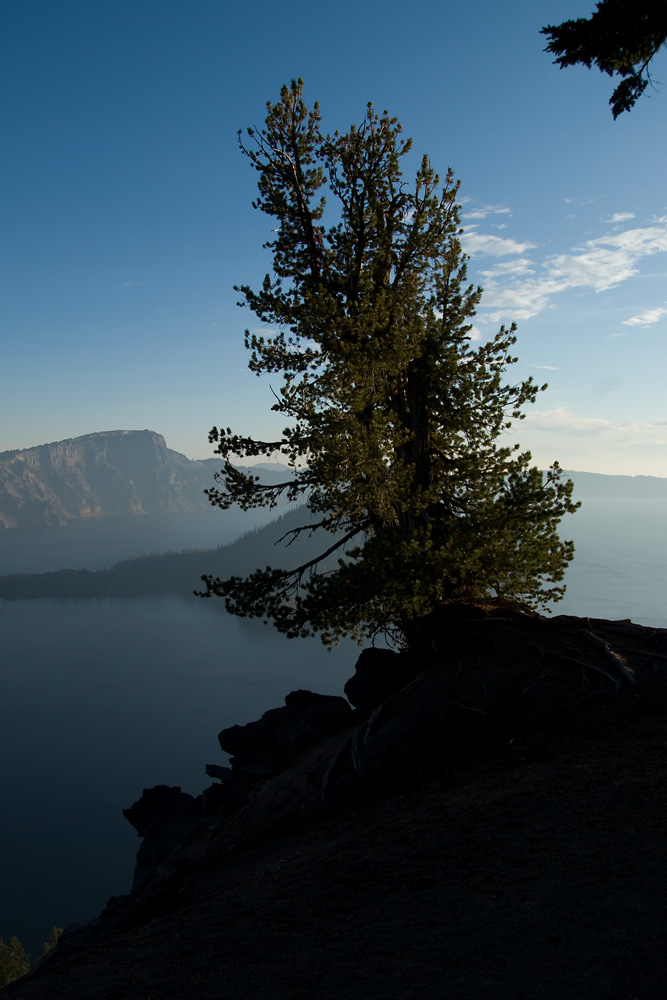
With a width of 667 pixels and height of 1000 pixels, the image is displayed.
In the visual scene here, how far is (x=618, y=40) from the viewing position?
25.9 feet

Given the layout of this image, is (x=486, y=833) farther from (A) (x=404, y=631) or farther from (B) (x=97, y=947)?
(A) (x=404, y=631)

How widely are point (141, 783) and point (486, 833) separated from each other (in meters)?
162

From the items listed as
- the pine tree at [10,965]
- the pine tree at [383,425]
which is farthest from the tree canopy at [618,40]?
the pine tree at [10,965]

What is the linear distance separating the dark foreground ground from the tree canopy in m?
10.4

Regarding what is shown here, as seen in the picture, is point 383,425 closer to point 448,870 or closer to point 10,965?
point 448,870

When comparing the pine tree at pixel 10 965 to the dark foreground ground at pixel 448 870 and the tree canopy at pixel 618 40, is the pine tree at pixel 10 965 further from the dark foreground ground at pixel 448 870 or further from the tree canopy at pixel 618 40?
the tree canopy at pixel 618 40

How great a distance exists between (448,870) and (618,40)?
11611 mm

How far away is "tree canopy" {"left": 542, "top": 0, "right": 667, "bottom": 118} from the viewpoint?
7.54m

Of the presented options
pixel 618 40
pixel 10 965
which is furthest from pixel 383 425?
pixel 10 965

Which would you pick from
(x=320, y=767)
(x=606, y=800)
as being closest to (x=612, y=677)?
(x=606, y=800)

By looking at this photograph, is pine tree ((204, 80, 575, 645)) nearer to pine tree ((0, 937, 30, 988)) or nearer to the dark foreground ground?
the dark foreground ground

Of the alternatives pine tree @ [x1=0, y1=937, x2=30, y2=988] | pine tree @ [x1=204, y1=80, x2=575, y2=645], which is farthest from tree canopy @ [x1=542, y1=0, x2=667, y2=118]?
pine tree @ [x1=0, y1=937, x2=30, y2=988]

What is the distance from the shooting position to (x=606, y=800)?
948 centimetres

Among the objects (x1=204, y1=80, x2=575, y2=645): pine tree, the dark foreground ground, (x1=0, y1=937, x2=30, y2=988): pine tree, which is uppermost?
(x1=204, y1=80, x2=575, y2=645): pine tree
